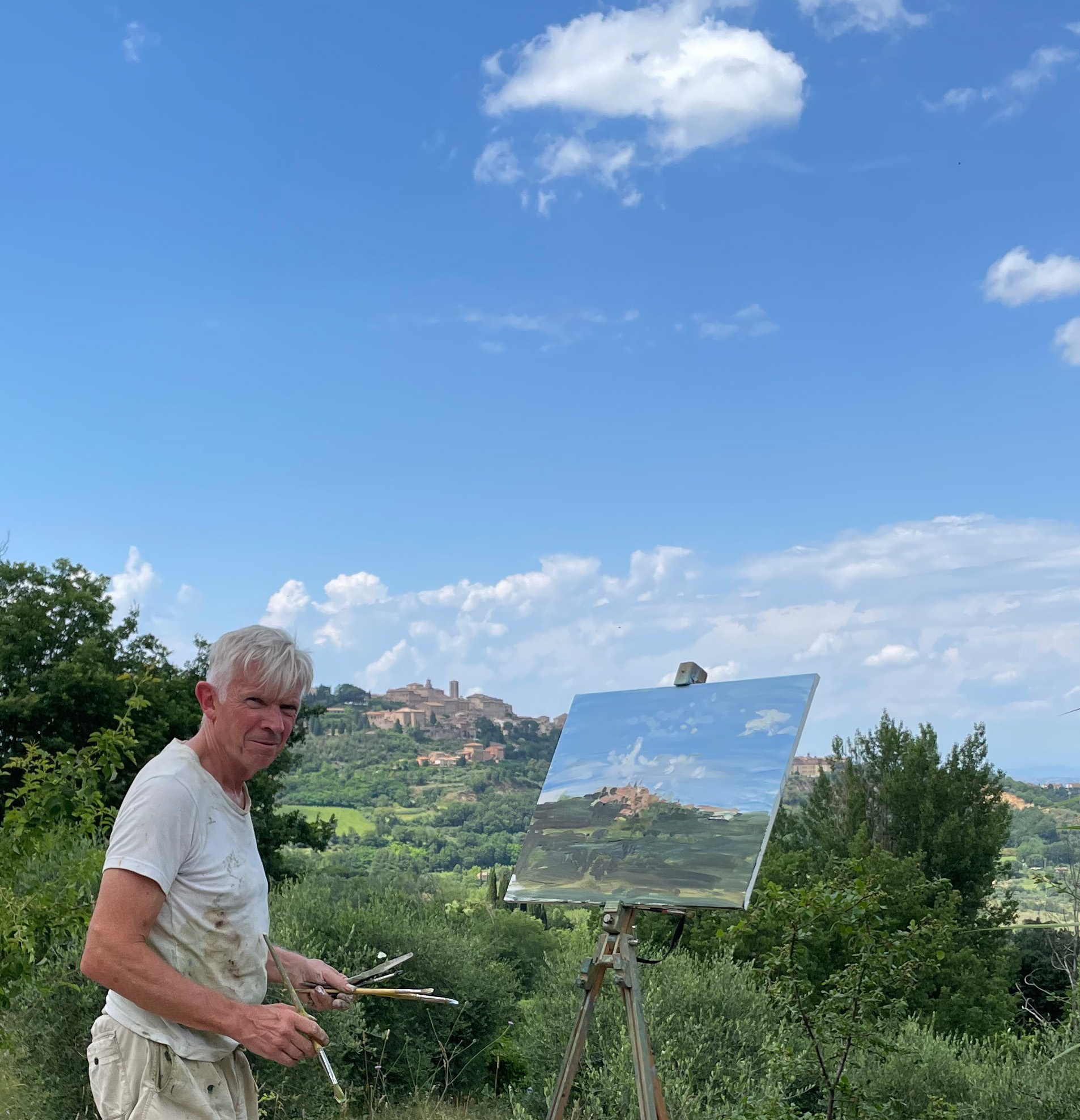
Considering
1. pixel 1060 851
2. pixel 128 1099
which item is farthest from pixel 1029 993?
pixel 128 1099

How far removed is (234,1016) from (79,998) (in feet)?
15.4

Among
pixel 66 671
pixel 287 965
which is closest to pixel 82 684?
pixel 66 671

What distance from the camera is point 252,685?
6.87 ft

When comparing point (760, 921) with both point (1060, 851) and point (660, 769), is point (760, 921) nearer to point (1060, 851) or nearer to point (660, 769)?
point (660, 769)

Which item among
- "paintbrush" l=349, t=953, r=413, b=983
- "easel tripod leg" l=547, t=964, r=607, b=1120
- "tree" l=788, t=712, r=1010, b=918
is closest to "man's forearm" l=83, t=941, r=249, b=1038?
"paintbrush" l=349, t=953, r=413, b=983

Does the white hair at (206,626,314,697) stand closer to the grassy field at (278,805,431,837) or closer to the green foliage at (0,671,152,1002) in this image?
the green foliage at (0,671,152,1002)

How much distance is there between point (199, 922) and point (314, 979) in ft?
1.62

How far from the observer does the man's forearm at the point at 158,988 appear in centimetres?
186

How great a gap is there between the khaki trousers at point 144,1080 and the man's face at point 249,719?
1.74 feet

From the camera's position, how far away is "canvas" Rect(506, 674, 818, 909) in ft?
12.2

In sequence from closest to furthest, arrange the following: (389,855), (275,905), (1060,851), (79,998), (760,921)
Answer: (760,921)
(79,998)
(275,905)
(1060,851)
(389,855)

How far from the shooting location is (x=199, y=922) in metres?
2.02

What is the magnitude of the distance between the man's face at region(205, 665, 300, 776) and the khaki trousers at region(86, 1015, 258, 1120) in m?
0.53

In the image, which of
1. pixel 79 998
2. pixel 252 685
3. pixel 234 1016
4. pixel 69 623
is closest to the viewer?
pixel 234 1016
